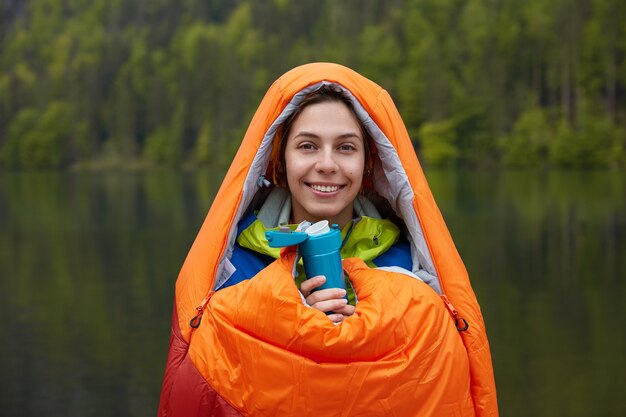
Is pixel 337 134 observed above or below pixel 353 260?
above

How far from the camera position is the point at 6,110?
81.2 m

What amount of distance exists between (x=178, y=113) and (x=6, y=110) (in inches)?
744

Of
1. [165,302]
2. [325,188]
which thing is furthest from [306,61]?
[325,188]

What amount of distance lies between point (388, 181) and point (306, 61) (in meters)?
75.6

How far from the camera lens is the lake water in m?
7.68

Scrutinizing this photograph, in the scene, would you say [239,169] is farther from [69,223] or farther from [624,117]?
[624,117]

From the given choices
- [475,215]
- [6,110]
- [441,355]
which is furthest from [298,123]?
[6,110]

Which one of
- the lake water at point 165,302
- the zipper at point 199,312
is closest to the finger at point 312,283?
the zipper at point 199,312

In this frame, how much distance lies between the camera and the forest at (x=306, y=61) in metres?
61.0

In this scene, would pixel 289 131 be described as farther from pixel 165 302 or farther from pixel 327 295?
pixel 165 302

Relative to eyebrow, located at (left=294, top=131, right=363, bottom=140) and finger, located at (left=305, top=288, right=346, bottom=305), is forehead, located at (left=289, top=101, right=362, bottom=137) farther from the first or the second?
finger, located at (left=305, top=288, right=346, bottom=305)

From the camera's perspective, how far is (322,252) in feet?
5.98

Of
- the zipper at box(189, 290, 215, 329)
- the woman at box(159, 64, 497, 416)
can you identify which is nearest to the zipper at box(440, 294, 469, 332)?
the woman at box(159, 64, 497, 416)

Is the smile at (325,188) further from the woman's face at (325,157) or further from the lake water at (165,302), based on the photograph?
the lake water at (165,302)
